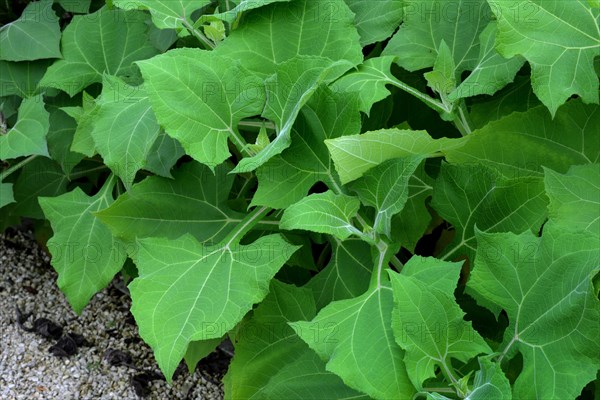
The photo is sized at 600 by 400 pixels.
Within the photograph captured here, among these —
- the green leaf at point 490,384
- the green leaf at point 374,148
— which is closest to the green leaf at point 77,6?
the green leaf at point 374,148

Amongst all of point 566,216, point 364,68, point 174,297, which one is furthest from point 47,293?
point 566,216

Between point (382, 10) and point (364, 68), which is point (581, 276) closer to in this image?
point (364, 68)

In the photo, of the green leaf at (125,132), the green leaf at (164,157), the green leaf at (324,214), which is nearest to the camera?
the green leaf at (324,214)

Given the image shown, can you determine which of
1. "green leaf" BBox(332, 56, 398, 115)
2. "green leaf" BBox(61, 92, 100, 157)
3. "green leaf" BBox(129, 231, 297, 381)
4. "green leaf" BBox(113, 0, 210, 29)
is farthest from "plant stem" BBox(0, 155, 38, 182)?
"green leaf" BBox(332, 56, 398, 115)

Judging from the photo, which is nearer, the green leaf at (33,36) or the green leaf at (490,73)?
the green leaf at (490,73)

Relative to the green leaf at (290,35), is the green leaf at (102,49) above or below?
below

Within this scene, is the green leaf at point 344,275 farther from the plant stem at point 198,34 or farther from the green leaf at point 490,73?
the plant stem at point 198,34

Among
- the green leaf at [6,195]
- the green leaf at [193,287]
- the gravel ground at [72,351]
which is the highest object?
the green leaf at [193,287]
